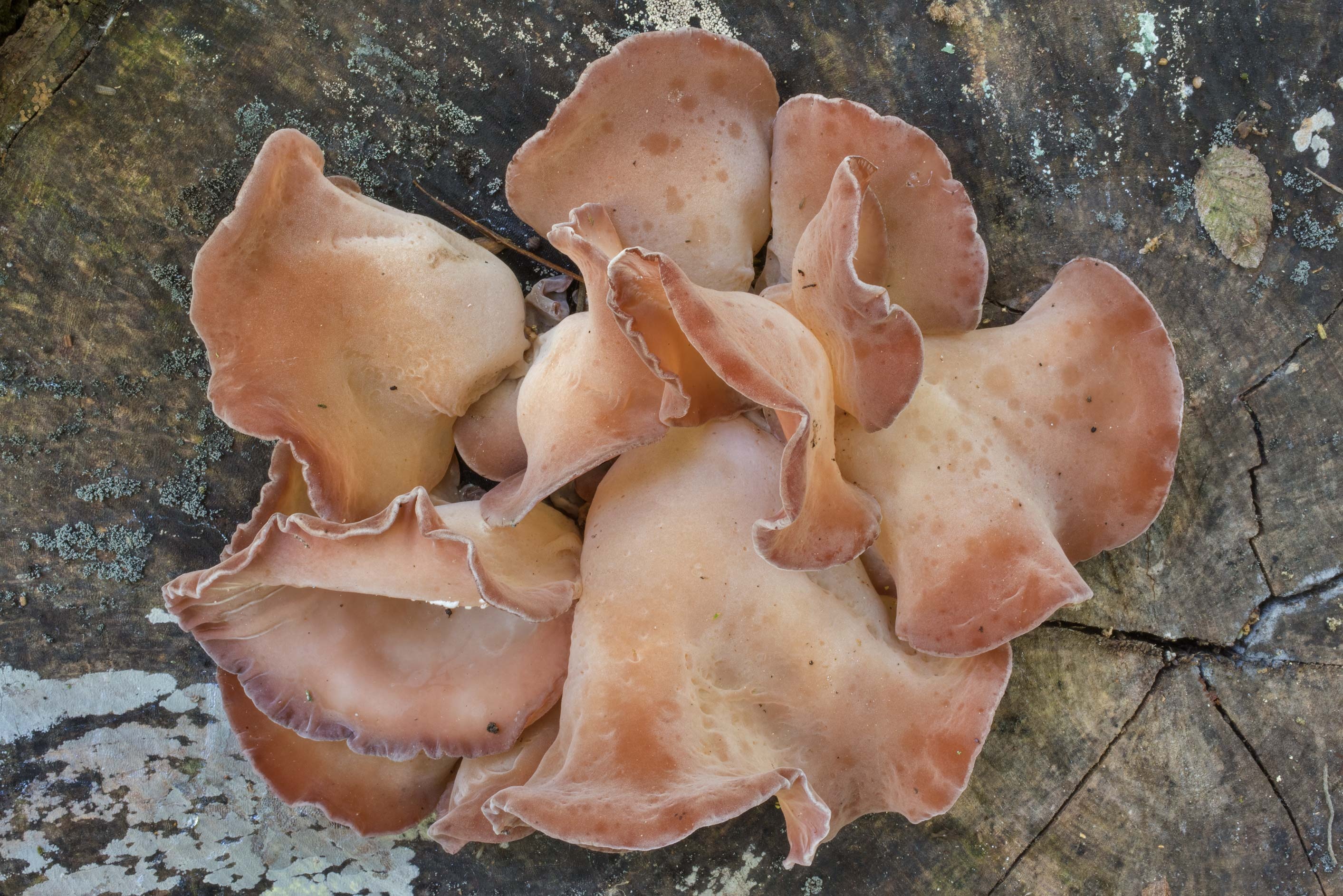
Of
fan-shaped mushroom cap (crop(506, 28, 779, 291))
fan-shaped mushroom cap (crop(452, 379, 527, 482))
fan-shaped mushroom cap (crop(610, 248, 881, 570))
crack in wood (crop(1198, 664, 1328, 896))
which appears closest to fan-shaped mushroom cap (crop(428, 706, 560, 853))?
fan-shaped mushroom cap (crop(452, 379, 527, 482))

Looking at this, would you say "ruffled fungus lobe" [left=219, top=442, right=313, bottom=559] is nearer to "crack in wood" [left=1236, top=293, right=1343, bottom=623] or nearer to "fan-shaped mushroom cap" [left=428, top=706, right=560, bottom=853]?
"fan-shaped mushroom cap" [left=428, top=706, right=560, bottom=853]

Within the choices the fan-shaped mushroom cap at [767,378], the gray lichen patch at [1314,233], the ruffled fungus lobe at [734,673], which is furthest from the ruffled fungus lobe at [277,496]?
the gray lichen patch at [1314,233]

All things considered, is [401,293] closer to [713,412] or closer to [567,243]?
[567,243]

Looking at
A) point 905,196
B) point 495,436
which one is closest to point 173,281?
point 495,436

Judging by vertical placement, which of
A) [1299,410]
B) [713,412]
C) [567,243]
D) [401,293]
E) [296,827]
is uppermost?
[567,243]

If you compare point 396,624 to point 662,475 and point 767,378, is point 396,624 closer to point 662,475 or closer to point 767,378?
point 662,475

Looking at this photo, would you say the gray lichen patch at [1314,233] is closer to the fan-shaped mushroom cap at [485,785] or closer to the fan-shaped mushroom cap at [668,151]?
the fan-shaped mushroom cap at [668,151]

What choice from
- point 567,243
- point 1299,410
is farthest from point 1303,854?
point 567,243
